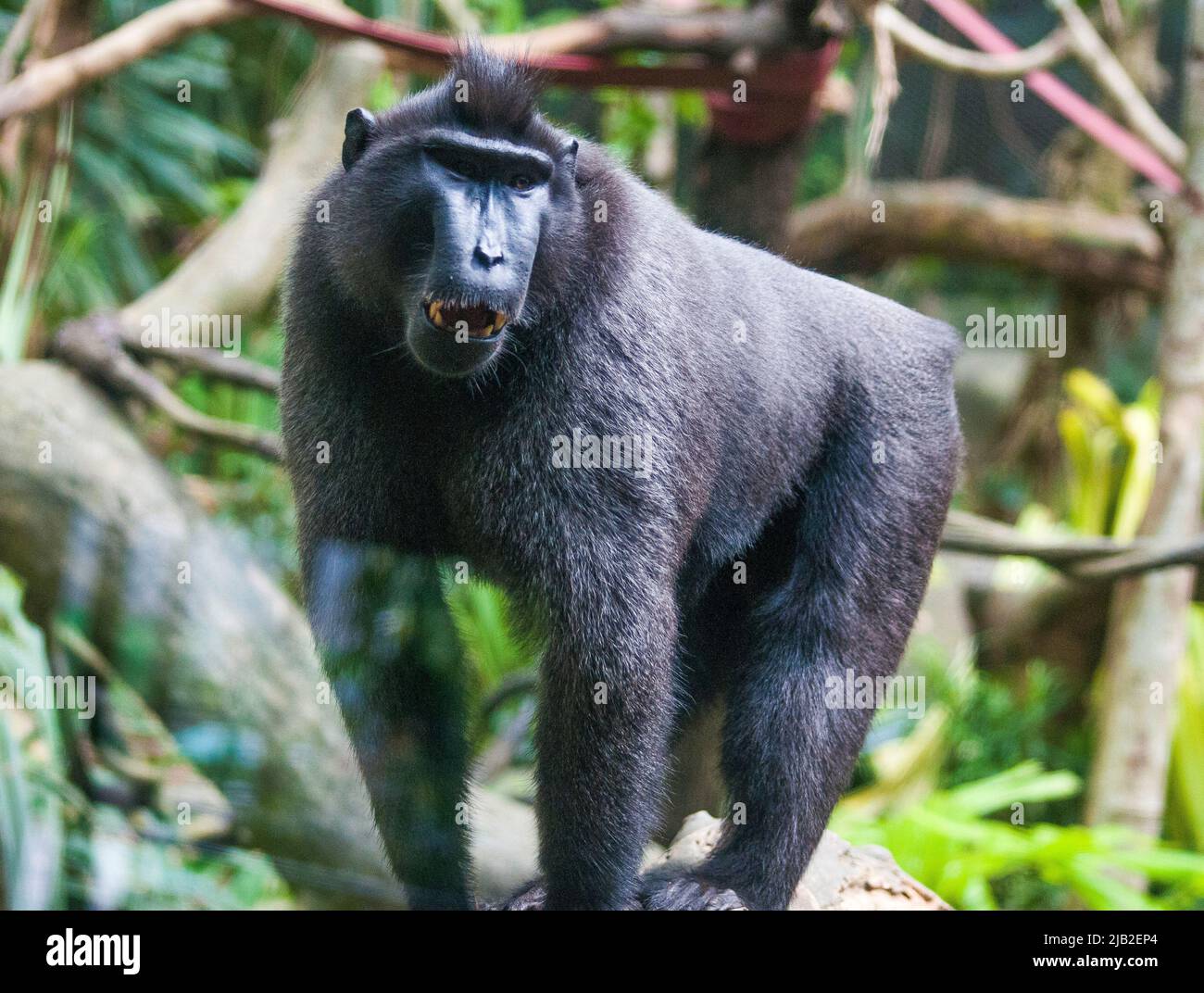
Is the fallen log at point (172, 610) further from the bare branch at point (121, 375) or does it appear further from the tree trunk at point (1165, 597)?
the tree trunk at point (1165, 597)

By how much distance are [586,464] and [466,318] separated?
330mm

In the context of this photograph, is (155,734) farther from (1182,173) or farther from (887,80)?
(1182,173)

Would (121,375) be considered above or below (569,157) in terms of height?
below

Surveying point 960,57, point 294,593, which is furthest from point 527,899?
point 960,57

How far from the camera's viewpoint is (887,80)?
10.9 feet

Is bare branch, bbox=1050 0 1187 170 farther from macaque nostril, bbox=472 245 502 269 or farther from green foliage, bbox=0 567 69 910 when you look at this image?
green foliage, bbox=0 567 69 910

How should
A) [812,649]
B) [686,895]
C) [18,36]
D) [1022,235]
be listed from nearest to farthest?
[686,895] → [812,649] → [18,36] → [1022,235]

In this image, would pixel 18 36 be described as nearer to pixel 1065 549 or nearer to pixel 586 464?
pixel 586 464

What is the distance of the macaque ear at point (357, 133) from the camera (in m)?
2.08

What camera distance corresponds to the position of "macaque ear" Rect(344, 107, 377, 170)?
2.08m

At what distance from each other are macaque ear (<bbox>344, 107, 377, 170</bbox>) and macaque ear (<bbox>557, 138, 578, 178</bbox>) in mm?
311

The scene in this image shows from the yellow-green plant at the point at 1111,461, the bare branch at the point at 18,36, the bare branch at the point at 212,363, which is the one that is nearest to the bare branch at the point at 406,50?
the bare branch at the point at 18,36

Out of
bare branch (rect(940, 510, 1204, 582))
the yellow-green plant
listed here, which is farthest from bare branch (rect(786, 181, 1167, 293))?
bare branch (rect(940, 510, 1204, 582))

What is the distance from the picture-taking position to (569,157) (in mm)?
2076
